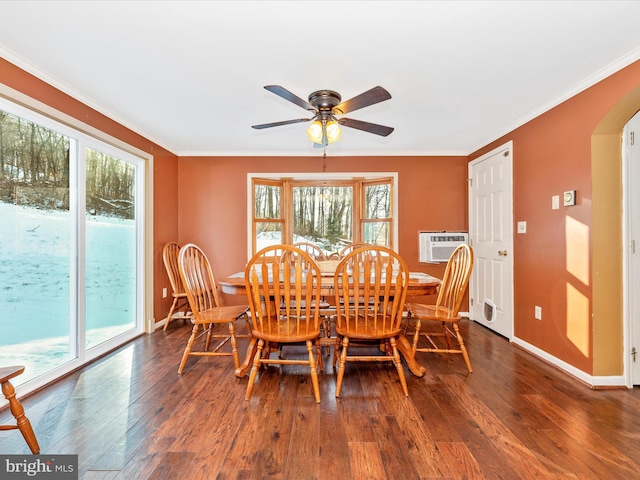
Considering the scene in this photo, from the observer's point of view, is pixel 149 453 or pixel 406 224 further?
pixel 406 224

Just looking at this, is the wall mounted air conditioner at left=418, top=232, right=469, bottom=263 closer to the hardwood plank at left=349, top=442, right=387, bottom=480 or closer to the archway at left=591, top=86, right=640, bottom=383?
the archway at left=591, top=86, right=640, bottom=383

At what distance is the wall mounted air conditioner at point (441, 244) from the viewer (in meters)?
4.09

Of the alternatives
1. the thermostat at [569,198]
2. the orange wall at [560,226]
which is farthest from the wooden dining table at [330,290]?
the thermostat at [569,198]

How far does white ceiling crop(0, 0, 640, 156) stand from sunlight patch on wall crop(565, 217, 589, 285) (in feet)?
3.44

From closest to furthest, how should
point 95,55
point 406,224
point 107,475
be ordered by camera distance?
point 107,475 < point 95,55 < point 406,224

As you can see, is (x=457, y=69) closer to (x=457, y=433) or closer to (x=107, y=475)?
(x=457, y=433)

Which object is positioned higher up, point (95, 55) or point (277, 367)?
point (95, 55)

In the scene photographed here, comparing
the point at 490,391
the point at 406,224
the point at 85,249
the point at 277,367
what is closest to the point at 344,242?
the point at 406,224

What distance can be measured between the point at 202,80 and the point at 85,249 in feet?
5.69

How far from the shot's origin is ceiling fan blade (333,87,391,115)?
5.90 ft

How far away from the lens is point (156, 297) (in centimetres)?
367

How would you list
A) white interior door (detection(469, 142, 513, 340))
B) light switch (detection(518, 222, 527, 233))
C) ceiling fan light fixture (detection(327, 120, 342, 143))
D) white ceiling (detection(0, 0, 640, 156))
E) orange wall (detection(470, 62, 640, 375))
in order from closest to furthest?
1. white ceiling (detection(0, 0, 640, 156))
2. ceiling fan light fixture (detection(327, 120, 342, 143))
3. orange wall (detection(470, 62, 640, 375))
4. light switch (detection(518, 222, 527, 233))
5. white interior door (detection(469, 142, 513, 340))

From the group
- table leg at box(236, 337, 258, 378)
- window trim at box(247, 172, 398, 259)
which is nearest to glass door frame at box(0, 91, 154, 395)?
window trim at box(247, 172, 398, 259)

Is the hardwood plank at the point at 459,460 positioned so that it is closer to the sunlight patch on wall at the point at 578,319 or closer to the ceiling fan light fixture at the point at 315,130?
the sunlight patch on wall at the point at 578,319
